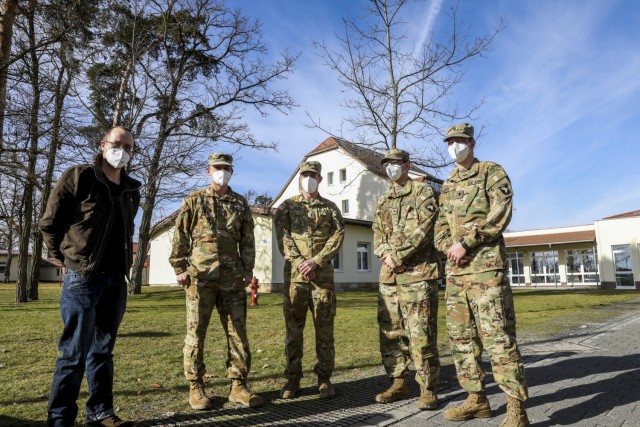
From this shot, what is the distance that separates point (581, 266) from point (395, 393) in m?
33.8

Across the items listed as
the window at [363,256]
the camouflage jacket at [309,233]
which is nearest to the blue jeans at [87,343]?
the camouflage jacket at [309,233]

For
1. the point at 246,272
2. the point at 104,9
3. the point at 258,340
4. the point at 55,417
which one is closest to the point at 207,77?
the point at 104,9

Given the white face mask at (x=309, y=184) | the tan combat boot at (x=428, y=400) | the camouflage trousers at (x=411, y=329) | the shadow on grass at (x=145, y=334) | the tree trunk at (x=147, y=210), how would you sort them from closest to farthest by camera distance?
the tan combat boot at (x=428, y=400), the camouflage trousers at (x=411, y=329), the white face mask at (x=309, y=184), the shadow on grass at (x=145, y=334), the tree trunk at (x=147, y=210)

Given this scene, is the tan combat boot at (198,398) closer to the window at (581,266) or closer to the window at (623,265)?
the window at (623,265)

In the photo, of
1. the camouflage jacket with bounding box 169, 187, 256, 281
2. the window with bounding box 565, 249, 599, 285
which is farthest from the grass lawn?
the window with bounding box 565, 249, 599, 285

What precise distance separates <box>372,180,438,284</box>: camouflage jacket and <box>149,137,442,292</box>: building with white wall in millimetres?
8811

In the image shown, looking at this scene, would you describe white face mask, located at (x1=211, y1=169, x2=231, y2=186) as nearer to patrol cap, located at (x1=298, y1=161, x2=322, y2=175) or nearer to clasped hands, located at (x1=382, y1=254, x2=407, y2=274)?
patrol cap, located at (x1=298, y1=161, x2=322, y2=175)

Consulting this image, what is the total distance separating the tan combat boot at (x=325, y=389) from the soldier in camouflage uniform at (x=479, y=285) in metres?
1.13

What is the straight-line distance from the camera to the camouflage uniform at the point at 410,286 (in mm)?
3893

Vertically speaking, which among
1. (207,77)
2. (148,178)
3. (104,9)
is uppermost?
(207,77)

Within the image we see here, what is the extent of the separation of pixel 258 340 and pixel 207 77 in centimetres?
1543

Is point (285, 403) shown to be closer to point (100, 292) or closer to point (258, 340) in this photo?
point (100, 292)

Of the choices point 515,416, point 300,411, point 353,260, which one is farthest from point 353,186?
point 515,416

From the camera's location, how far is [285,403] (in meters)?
3.99
